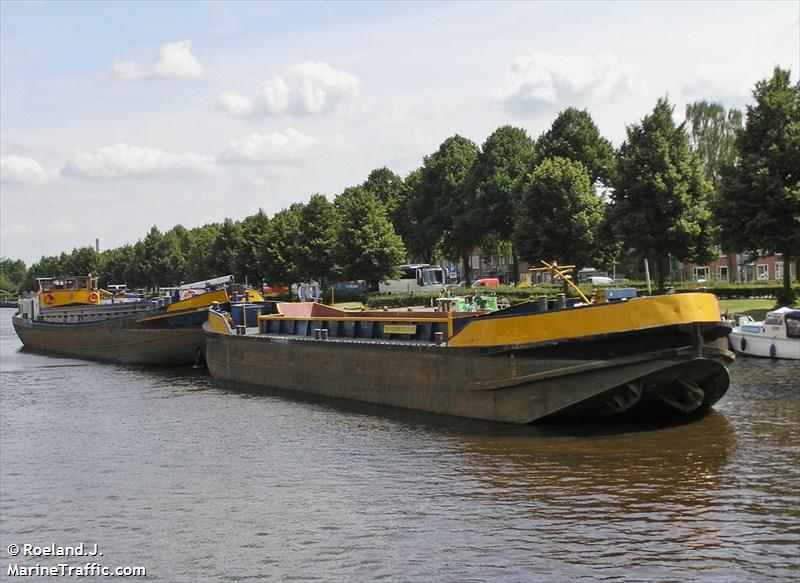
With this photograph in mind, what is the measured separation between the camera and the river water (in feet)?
36.2

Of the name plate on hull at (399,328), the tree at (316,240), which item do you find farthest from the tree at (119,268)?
the name plate on hull at (399,328)

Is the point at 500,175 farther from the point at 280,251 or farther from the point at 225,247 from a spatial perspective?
the point at 225,247

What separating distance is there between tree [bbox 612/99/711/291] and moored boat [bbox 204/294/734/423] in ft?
73.2

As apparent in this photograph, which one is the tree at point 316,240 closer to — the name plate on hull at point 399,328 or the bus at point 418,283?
the bus at point 418,283

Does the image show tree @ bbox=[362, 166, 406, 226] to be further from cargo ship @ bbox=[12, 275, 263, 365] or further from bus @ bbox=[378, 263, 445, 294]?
cargo ship @ bbox=[12, 275, 263, 365]

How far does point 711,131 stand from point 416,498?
73.9 metres

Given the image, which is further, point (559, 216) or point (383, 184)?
point (383, 184)

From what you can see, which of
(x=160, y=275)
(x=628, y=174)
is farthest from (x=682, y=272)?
(x=160, y=275)

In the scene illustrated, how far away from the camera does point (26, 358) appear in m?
49.9

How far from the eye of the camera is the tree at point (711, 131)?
77.8 meters

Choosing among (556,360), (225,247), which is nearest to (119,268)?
(225,247)

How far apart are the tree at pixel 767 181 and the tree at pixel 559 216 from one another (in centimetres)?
1088

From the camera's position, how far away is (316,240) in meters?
68.9

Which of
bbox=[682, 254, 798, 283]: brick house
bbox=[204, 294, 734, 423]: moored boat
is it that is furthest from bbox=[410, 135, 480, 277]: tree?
bbox=[204, 294, 734, 423]: moored boat
